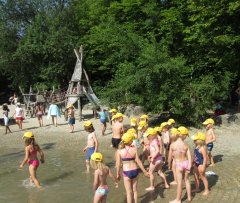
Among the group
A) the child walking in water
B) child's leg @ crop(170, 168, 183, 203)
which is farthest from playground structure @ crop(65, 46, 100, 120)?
the child walking in water

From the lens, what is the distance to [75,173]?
14.0 meters

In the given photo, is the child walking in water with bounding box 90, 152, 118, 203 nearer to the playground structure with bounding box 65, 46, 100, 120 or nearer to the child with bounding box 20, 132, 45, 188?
the child with bounding box 20, 132, 45, 188

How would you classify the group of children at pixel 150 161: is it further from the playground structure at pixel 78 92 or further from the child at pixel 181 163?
the playground structure at pixel 78 92

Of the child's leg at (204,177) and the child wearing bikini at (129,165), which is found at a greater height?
the child wearing bikini at (129,165)

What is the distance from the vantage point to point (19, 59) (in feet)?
133

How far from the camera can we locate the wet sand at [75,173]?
11000 millimetres

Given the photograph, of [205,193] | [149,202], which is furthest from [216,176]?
[149,202]

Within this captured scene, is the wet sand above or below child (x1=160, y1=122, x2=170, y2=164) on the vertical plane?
below

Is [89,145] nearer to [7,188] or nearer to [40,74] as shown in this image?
[7,188]

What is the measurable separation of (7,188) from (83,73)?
17.4 metres

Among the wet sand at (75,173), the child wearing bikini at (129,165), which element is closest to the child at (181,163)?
the wet sand at (75,173)

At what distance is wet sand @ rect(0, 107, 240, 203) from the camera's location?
1100 cm

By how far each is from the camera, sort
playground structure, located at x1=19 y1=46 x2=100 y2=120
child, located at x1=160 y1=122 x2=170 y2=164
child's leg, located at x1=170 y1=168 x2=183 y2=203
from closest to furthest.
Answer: child's leg, located at x1=170 y1=168 x2=183 y2=203 → child, located at x1=160 y1=122 x2=170 y2=164 → playground structure, located at x1=19 y1=46 x2=100 y2=120

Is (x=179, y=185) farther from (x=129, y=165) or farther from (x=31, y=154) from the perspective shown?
(x=31, y=154)
